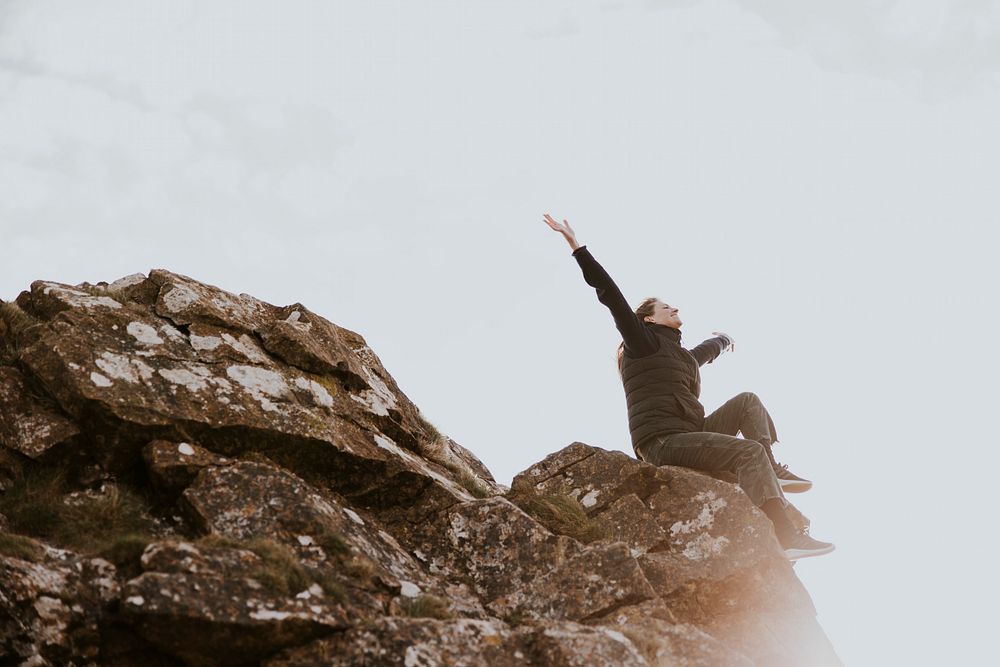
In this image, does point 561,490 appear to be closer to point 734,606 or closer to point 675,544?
point 675,544

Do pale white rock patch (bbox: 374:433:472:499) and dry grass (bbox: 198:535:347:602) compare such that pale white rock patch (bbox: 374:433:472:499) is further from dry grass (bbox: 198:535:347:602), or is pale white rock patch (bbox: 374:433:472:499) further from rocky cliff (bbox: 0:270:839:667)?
dry grass (bbox: 198:535:347:602)

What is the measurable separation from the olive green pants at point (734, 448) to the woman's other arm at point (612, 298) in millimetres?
1316

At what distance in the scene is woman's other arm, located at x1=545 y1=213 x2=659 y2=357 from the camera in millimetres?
12070

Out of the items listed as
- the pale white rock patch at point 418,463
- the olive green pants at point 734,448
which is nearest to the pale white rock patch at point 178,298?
the pale white rock patch at point 418,463

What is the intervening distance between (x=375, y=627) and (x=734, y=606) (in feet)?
14.6

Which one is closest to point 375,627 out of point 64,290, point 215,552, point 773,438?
point 215,552

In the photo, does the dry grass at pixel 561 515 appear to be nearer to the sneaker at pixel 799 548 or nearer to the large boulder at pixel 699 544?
the large boulder at pixel 699 544

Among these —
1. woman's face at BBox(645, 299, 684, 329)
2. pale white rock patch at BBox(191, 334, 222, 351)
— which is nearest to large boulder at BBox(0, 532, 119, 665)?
pale white rock patch at BBox(191, 334, 222, 351)

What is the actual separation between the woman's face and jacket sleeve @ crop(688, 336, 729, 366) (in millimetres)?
786

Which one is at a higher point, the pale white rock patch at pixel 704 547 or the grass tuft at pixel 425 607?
the pale white rock patch at pixel 704 547

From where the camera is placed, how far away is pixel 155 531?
8.25m

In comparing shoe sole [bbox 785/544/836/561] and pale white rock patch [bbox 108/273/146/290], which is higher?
pale white rock patch [bbox 108/273/146/290]

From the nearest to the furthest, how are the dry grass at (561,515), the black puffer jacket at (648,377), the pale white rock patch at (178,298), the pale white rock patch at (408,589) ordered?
the pale white rock patch at (408,589) → the dry grass at (561,515) → the pale white rock patch at (178,298) → the black puffer jacket at (648,377)

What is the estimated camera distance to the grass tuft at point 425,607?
767 cm
